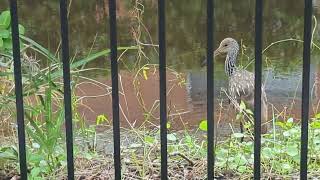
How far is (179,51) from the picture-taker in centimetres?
1046

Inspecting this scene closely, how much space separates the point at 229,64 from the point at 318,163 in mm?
3647

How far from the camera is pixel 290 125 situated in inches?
152

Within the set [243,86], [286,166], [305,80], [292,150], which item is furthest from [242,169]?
[243,86]

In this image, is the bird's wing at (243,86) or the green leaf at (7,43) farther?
the bird's wing at (243,86)

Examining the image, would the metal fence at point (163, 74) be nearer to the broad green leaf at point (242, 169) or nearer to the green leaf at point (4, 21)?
the green leaf at point (4, 21)

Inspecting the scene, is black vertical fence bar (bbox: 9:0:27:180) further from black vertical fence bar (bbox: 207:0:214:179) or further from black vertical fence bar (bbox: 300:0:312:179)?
black vertical fence bar (bbox: 300:0:312:179)

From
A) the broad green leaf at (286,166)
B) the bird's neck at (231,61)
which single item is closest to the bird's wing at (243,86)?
the bird's neck at (231,61)

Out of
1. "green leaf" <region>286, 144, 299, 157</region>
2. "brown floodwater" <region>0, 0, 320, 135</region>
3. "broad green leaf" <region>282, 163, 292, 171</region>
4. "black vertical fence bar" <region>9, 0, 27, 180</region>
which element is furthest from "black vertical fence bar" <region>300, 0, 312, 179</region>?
"brown floodwater" <region>0, 0, 320, 135</region>

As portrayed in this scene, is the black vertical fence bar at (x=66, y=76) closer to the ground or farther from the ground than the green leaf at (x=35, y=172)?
farther from the ground

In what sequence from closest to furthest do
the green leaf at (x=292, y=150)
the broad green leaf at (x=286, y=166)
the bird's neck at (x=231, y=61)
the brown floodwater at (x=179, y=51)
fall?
the broad green leaf at (x=286, y=166), the green leaf at (x=292, y=150), the brown floodwater at (x=179, y=51), the bird's neck at (x=231, y=61)

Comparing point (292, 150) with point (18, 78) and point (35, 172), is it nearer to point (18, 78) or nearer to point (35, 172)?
point (35, 172)

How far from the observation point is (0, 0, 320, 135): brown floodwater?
5.67m

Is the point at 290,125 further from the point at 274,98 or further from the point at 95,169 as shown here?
the point at 274,98

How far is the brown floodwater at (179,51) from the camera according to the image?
5668 millimetres
